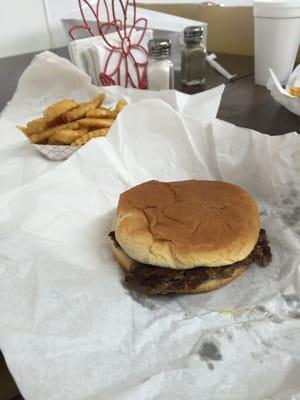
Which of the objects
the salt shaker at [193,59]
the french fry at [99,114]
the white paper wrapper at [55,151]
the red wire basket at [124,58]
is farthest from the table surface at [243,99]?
the white paper wrapper at [55,151]

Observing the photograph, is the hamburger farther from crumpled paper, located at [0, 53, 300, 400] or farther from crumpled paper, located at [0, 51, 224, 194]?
crumpled paper, located at [0, 51, 224, 194]

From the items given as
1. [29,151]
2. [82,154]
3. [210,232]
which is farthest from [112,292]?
[29,151]

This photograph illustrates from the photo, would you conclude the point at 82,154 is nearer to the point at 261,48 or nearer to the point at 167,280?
the point at 167,280

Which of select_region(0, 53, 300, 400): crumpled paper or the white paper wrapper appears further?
the white paper wrapper

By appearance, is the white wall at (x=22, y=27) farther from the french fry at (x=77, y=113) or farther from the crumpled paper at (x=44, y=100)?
the french fry at (x=77, y=113)

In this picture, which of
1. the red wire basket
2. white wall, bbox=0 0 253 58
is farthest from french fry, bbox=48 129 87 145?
white wall, bbox=0 0 253 58

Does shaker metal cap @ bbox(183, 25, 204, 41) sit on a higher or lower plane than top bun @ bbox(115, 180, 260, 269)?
higher
